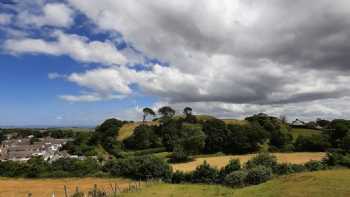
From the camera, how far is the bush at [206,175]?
5681cm

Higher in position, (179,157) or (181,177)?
(179,157)

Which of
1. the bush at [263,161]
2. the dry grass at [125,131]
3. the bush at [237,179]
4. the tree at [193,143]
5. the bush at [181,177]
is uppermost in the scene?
the dry grass at [125,131]

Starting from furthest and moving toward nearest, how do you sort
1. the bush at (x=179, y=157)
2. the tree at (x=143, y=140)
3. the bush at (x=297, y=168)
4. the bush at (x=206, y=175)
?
the tree at (x=143, y=140), the bush at (x=179, y=157), the bush at (x=297, y=168), the bush at (x=206, y=175)

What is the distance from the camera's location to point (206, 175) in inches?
2250

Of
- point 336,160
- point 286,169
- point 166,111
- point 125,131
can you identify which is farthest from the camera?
point 166,111

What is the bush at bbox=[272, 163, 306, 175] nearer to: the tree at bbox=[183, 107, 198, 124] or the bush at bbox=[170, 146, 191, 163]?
the bush at bbox=[170, 146, 191, 163]

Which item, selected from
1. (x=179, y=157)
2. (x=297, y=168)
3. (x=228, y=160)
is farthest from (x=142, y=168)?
(x=297, y=168)

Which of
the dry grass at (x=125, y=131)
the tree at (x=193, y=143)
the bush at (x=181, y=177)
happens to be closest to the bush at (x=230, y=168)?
the bush at (x=181, y=177)

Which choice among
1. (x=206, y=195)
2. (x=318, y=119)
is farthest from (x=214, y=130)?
(x=318, y=119)

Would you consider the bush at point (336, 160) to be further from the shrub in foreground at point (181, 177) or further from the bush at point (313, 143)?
the bush at point (313, 143)

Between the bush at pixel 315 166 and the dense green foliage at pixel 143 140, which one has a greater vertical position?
the dense green foliage at pixel 143 140

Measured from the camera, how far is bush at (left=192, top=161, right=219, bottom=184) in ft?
186

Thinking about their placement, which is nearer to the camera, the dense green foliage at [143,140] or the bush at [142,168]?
the bush at [142,168]

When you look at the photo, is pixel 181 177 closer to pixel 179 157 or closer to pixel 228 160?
pixel 228 160
